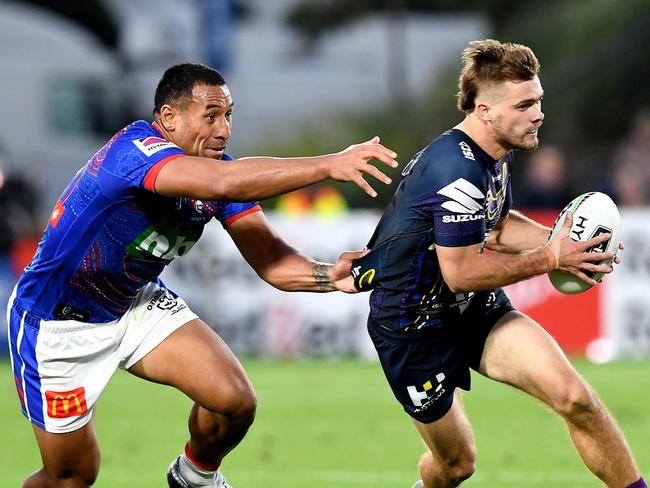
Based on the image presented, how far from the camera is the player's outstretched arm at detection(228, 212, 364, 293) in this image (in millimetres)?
7438

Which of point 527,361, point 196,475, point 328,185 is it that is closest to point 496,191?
point 527,361

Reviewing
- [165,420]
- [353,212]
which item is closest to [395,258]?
[165,420]

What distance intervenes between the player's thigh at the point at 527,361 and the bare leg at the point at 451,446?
30cm

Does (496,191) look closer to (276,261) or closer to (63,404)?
(276,261)

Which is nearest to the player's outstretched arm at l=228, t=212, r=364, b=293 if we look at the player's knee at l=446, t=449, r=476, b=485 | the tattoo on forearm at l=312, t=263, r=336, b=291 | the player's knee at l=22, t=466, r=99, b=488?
the tattoo on forearm at l=312, t=263, r=336, b=291

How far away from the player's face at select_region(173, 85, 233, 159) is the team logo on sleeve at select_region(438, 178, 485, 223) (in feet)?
3.70

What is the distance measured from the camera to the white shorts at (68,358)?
6977 millimetres

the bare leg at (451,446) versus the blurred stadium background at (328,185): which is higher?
the bare leg at (451,446)

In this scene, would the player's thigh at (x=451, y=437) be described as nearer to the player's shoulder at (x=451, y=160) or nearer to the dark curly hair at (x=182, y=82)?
the player's shoulder at (x=451, y=160)

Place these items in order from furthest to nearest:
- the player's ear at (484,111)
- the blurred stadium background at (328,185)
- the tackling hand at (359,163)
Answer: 1. the blurred stadium background at (328,185)
2. the player's ear at (484,111)
3. the tackling hand at (359,163)

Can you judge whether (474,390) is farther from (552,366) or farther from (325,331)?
(552,366)

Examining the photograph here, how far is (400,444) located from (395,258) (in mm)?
3668

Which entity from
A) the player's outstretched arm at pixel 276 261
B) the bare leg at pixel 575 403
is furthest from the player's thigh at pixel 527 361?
the player's outstretched arm at pixel 276 261

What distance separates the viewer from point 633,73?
27.5m
